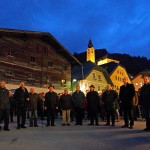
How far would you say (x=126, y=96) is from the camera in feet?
39.7

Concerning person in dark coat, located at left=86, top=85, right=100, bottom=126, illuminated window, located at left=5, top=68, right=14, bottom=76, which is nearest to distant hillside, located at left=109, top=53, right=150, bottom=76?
illuminated window, located at left=5, top=68, right=14, bottom=76

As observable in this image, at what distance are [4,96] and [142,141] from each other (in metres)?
6.24

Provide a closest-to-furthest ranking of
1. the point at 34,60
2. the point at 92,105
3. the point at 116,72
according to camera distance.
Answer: the point at 92,105, the point at 34,60, the point at 116,72

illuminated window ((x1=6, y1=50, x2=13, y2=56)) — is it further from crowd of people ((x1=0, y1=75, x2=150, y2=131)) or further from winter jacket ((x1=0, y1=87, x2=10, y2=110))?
winter jacket ((x1=0, y1=87, x2=10, y2=110))

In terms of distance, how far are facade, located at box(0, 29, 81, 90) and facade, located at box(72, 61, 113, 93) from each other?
688cm

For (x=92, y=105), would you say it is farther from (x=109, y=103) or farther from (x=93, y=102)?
(x=109, y=103)

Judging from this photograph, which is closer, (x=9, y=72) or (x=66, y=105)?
(x=66, y=105)

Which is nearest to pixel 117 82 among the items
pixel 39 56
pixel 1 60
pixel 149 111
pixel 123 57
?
pixel 39 56

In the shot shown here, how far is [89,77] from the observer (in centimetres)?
5341

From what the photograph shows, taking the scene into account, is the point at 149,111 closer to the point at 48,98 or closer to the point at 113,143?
the point at 113,143

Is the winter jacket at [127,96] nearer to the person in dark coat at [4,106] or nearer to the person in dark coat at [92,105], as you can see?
the person in dark coat at [92,105]

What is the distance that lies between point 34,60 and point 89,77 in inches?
659

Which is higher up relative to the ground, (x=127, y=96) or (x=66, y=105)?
(x=127, y=96)

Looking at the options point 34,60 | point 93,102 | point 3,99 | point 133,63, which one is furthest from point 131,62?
point 3,99
